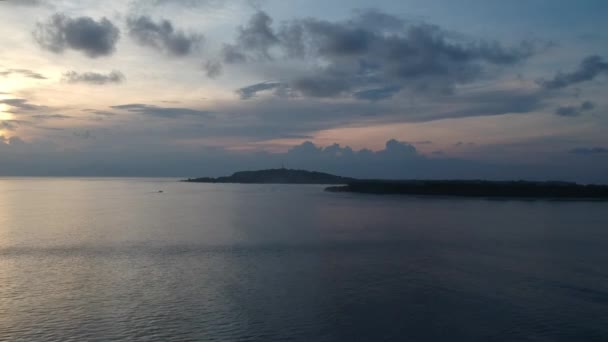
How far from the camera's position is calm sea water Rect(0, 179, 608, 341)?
11234 millimetres

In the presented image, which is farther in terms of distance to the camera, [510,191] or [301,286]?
[510,191]

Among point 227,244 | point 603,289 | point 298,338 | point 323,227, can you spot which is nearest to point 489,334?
point 298,338

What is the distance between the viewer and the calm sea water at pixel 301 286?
11.2 m

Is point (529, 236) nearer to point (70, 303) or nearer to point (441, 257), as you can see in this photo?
point (441, 257)

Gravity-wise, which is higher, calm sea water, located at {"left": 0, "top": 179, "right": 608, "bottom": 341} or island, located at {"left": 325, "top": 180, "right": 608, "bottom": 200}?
island, located at {"left": 325, "top": 180, "right": 608, "bottom": 200}

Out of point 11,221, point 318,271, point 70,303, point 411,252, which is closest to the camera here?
point 70,303

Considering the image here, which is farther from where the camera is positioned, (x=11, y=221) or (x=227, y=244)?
(x=11, y=221)

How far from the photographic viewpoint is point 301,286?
50.3ft

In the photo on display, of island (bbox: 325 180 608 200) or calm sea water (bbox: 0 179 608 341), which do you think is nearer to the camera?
calm sea water (bbox: 0 179 608 341)

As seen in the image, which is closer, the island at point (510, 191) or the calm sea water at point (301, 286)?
the calm sea water at point (301, 286)

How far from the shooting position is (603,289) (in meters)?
14.9

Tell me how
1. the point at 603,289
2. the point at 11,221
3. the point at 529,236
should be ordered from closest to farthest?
the point at 603,289 < the point at 529,236 < the point at 11,221

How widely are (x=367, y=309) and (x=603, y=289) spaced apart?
7805 mm

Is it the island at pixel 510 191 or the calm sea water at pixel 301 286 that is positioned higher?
the island at pixel 510 191
